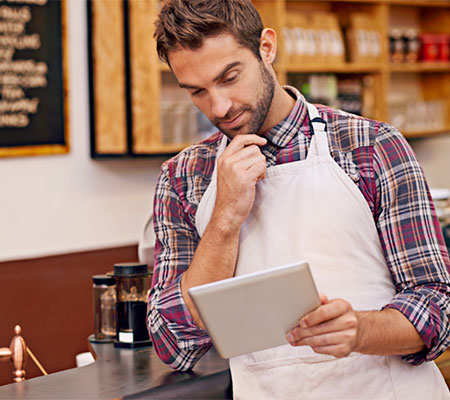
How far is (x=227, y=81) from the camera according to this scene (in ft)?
4.95

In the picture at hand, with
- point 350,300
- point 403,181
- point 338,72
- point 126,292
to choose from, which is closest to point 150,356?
point 126,292

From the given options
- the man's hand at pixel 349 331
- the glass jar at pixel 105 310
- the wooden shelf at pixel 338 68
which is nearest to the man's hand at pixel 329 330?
the man's hand at pixel 349 331

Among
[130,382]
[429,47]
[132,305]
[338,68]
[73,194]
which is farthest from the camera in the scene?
[429,47]

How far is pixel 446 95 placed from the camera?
218 inches

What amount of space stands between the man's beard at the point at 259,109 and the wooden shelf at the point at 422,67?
367cm

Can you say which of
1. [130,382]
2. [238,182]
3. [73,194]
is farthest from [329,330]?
[73,194]

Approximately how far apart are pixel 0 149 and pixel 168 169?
2293mm

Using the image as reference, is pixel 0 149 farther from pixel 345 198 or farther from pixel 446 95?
pixel 446 95

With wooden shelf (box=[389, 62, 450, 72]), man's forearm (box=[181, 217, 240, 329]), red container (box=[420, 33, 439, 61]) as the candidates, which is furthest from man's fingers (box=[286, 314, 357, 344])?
red container (box=[420, 33, 439, 61])

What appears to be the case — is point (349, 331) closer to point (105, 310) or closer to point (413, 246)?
point (413, 246)

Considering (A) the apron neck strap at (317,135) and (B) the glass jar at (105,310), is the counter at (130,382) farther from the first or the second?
(A) the apron neck strap at (317,135)

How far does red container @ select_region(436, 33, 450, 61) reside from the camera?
539 cm

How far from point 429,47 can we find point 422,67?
237 millimetres

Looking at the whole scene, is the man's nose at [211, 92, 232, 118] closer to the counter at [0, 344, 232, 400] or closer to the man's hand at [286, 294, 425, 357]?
the man's hand at [286, 294, 425, 357]
